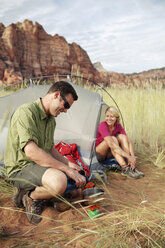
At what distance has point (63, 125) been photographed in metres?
3.89

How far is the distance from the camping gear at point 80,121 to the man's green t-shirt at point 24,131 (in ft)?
3.59

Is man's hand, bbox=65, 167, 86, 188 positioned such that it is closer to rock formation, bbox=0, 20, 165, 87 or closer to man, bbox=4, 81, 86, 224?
man, bbox=4, 81, 86, 224

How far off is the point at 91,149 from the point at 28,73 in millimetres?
38976

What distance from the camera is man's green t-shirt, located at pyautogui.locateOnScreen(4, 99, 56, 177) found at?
73.3 inches

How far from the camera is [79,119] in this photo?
3.72 metres

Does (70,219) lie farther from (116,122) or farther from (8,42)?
(8,42)

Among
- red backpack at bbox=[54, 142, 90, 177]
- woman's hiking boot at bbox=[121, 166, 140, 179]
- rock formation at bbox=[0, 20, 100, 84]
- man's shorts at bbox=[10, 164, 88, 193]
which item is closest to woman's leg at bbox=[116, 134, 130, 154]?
woman's hiking boot at bbox=[121, 166, 140, 179]

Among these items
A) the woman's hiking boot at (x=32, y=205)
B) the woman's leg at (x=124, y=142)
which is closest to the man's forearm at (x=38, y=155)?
the woman's hiking boot at (x=32, y=205)

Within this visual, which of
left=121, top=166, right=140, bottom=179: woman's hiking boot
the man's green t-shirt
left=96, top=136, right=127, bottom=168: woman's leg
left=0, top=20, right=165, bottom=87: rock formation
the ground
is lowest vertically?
left=121, top=166, right=140, bottom=179: woman's hiking boot

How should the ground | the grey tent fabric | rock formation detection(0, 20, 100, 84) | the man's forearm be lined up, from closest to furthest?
the ground < the man's forearm < the grey tent fabric < rock formation detection(0, 20, 100, 84)

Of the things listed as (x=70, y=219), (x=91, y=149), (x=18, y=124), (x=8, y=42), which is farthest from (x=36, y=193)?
(x=8, y=42)

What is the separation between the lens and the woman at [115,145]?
330 cm

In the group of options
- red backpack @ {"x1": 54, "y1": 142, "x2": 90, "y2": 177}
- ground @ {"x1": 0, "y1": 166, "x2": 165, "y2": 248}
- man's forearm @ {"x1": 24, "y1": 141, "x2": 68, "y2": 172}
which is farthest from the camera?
red backpack @ {"x1": 54, "y1": 142, "x2": 90, "y2": 177}

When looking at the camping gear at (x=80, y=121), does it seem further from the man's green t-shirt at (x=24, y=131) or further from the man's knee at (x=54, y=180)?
the man's knee at (x=54, y=180)
